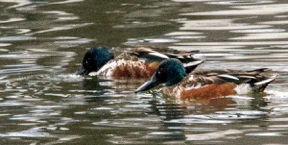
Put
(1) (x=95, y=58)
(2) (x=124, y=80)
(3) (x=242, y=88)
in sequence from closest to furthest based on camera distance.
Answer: (3) (x=242, y=88)
(2) (x=124, y=80)
(1) (x=95, y=58)

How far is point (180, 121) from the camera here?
34.2ft

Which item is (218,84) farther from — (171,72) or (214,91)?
(171,72)

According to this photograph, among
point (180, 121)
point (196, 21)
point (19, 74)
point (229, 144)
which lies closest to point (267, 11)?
point (196, 21)

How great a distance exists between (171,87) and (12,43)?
552 cm

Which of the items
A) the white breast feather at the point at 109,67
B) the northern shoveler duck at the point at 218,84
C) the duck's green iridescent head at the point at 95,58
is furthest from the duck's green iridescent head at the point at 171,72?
the duck's green iridescent head at the point at 95,58

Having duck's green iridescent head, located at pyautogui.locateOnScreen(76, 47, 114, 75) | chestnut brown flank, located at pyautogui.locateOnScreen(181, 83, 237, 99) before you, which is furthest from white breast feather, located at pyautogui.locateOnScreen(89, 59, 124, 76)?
chestnut brown flank, located at pyautogui.locateOnScreen(181, 83, 237, 99)

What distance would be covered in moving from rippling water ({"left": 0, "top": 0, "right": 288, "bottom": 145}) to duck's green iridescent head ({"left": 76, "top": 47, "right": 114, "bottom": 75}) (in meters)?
0.23

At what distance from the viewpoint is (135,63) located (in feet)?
47.0

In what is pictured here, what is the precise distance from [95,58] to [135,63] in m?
1.17

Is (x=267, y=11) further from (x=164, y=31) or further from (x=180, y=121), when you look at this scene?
(x=180, y=121)

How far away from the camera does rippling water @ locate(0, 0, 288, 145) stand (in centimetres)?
987

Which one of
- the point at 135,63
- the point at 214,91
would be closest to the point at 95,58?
the point at 135,63

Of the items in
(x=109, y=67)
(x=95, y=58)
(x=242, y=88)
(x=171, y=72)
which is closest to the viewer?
(x=242, y=88)

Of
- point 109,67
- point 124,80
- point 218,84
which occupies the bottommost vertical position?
point 124,80
